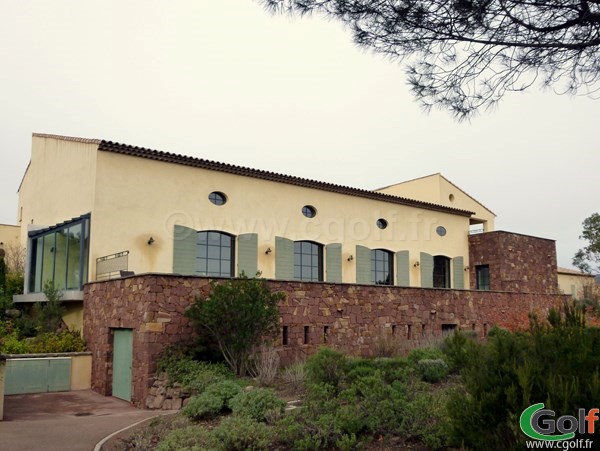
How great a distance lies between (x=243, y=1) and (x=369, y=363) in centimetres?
618

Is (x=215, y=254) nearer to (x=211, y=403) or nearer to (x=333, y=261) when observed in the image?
(x=333, y=261)

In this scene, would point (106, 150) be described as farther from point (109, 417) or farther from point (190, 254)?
point (109, 417)

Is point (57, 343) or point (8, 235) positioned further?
point (8, 235)

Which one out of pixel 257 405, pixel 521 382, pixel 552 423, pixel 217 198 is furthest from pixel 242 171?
pixel 552 423

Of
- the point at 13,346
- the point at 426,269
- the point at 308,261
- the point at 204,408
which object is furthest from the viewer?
the point at 426,269

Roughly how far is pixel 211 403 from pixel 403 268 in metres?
14.6

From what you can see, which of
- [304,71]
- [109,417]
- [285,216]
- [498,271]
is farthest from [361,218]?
[109,417]

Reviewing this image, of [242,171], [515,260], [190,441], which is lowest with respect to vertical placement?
[190,441]

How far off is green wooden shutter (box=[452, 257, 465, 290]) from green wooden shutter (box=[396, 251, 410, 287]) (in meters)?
3.13

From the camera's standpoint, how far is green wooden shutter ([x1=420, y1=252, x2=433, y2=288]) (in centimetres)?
2275

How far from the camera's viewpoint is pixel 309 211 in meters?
19.8

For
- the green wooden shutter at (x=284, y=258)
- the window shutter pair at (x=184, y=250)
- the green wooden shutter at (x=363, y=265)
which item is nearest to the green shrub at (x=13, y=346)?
the window shutter pair at (x=184, y=250)

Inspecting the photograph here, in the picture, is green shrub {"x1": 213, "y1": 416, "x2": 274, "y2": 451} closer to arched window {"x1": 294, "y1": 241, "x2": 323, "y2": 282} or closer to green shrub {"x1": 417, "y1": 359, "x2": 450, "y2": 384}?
green shrub {"x1": 417, "y1": 359, "x2": 450, "y2": 384}

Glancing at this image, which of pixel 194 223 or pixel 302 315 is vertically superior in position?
pixel 194 223
